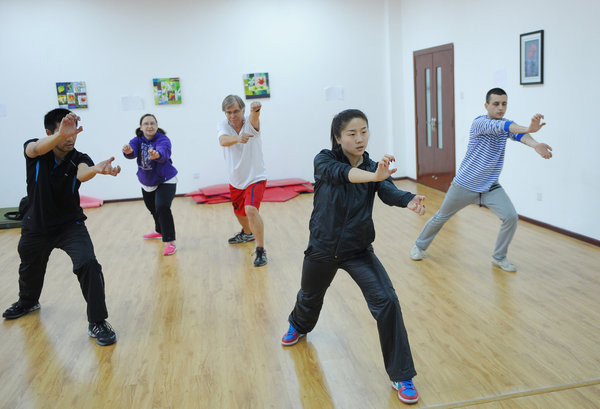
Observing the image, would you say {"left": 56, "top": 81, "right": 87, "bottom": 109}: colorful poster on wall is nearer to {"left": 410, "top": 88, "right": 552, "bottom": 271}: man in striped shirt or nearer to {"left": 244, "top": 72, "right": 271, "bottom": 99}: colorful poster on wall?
{"left": 244, "top": 72, "right": 271, "bottom": 99}: colorful poster on wall

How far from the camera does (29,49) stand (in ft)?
27.7

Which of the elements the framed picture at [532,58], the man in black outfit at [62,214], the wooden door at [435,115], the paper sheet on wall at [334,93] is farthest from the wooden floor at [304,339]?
the paper sheet on wall at [334,93]

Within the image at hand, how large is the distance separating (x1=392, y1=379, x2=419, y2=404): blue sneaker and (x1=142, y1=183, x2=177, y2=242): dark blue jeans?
11.1 feet

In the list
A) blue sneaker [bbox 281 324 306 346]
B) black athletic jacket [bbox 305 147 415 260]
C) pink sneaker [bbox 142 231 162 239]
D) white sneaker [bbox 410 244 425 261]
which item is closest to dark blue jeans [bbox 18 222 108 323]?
blue sneaker [bbox 281 324 306 346]

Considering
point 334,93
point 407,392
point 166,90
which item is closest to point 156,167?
point 407,392

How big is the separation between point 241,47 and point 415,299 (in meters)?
6.12

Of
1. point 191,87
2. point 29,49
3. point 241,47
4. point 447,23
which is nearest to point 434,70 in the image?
point 447,23

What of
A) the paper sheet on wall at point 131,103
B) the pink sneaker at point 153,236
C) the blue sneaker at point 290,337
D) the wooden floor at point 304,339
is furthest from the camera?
the paper sheet on wall at point 131,103

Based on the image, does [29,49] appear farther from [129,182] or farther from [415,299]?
[415,299]

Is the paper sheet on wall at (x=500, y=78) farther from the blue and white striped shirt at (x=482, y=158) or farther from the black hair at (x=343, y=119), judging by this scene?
the black hair at (x=343, y=119)

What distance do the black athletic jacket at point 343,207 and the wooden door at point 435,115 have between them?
536 cm

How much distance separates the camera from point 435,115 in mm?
8305

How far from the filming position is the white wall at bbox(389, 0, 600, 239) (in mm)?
5176

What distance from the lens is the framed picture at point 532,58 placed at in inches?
224
